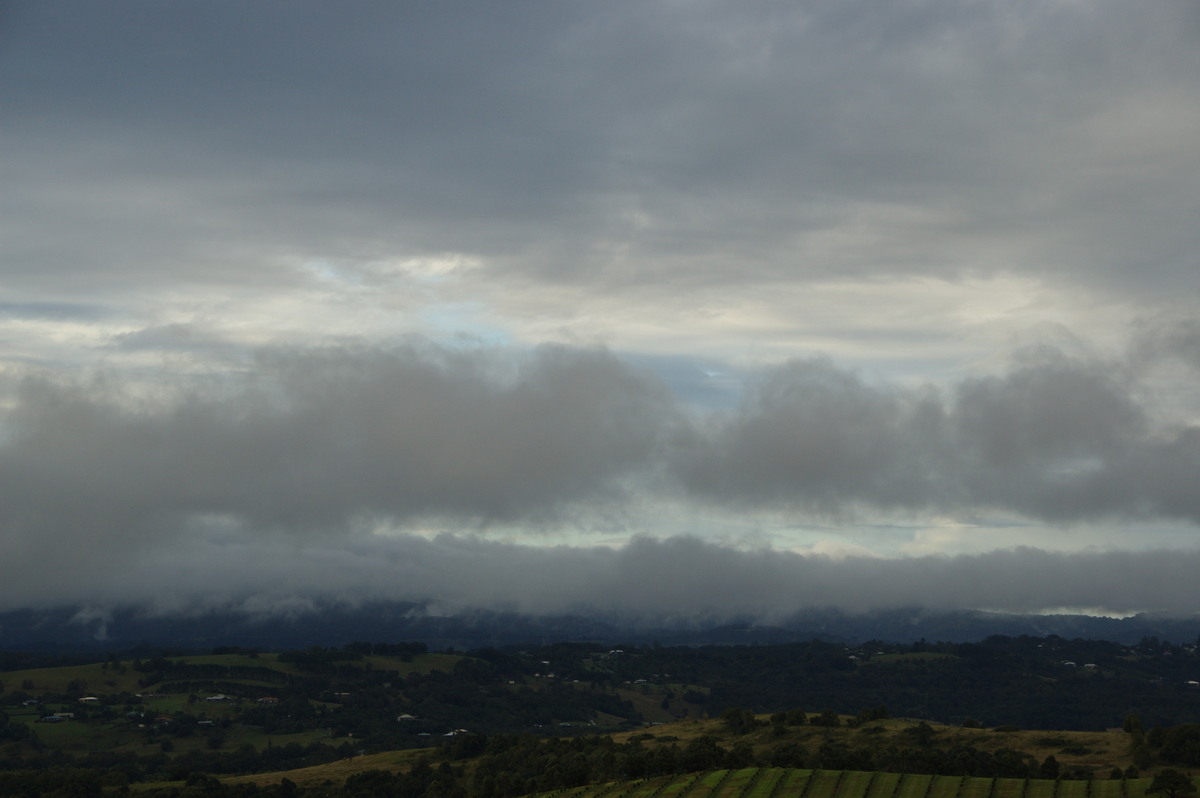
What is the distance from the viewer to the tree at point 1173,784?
114188 mm

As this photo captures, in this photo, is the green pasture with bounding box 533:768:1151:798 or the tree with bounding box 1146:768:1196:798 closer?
the tree with bounding box 1146:768:1196:798

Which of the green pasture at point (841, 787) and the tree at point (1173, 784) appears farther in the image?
the green pasture at point (841, 787)

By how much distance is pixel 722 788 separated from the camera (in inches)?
5463

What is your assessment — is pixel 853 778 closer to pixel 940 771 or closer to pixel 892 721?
pixel 940 771

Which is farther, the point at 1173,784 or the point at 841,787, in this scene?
the point at 841,787

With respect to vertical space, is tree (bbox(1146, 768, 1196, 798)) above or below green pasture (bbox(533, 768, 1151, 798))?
above

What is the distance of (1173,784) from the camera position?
115 meters

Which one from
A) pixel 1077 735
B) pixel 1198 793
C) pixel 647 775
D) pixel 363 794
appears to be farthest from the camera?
pixel 363 794

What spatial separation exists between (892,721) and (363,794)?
10660cm

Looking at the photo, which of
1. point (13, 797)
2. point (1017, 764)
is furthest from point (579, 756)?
point (13, 797)

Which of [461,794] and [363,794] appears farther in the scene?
[363,794]

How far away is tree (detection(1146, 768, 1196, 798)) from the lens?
375 ft

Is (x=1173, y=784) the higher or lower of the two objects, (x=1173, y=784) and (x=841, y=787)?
the higher

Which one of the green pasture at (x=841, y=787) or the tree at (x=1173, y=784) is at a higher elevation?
the tree at (x=1173, y=784)
